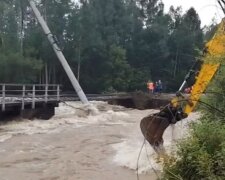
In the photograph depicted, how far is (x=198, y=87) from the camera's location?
36.8ft

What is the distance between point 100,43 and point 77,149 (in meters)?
34.0

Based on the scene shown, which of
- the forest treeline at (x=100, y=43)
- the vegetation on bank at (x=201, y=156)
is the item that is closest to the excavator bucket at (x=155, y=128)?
the vegetation on bank at (x=201, y=156)

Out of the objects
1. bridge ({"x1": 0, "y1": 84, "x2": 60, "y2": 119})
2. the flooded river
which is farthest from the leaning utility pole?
the flooded river

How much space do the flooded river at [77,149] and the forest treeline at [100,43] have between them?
20.4m

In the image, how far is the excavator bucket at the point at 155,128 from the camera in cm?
1052

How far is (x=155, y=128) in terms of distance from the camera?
10688mm

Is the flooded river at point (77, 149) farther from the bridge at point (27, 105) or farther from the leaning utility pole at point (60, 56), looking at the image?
the leaning utility pole at point (60, 56)

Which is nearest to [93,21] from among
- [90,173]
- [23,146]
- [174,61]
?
[174,61]

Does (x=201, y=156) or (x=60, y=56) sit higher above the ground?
(x=60, y=56)

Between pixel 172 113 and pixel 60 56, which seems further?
pixel 60 56

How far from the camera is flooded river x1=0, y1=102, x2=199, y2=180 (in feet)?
40.6

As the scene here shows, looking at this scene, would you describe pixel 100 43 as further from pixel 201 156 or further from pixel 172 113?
pixel 201 156

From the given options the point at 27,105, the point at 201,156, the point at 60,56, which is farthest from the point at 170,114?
the point at 60,56

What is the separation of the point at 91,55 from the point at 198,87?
39.7 meters
